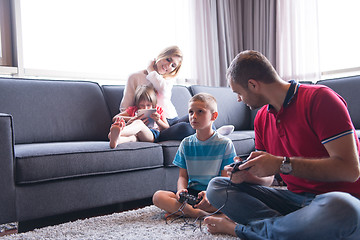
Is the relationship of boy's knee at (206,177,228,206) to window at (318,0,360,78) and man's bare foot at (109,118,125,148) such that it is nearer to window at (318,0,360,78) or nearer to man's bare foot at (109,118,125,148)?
man's bare foot at (109,118,125,148)

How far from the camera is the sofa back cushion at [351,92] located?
9.00 feet

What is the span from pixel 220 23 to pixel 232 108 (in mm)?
1413

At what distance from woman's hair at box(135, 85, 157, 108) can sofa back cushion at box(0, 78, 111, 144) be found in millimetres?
331

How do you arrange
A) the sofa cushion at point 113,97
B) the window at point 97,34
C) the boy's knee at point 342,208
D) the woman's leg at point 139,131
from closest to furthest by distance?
the boy's knee at point 342,208 → the woman's leg at point 139,131 → the sofa cushion at point 113,97 → the window at point 97,34

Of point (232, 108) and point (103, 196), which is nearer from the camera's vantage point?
point (103, 196)

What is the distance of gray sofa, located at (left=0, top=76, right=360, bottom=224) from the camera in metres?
1.52

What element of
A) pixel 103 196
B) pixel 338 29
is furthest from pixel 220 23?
pixel 103 196

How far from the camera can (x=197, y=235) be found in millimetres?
1376

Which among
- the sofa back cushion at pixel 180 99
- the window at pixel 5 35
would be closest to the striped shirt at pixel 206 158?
the sofa back cushion at pixel 180 99

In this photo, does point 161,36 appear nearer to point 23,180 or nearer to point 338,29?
point 338,29

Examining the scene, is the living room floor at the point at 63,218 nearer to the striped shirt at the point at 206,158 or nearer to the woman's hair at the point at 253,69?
the striped shirt at the point at 206,158

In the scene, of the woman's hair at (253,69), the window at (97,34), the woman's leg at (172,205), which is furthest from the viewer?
the window at (97,34)

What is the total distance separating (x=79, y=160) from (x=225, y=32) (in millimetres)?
3083

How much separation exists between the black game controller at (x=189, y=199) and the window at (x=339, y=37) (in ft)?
8.97
